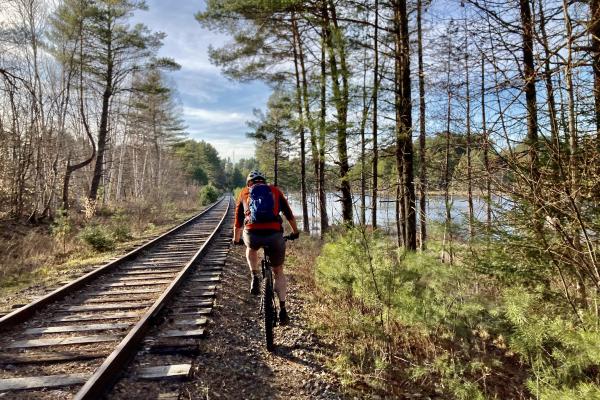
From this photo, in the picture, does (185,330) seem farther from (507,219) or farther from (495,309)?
(507,219)

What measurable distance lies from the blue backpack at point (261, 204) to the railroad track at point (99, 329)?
1747 mm

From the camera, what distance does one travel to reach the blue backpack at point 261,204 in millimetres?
4910

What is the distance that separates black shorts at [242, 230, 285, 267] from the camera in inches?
197

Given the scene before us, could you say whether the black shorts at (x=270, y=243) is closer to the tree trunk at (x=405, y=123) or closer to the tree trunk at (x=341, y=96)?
the tree trunk at (x=405, y=123)

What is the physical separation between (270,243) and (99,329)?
8.72ft

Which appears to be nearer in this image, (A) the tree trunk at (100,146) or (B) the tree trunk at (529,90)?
(B) the tree trunk at (529,90)

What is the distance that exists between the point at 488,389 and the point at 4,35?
20561mm

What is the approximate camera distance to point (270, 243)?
5.02m

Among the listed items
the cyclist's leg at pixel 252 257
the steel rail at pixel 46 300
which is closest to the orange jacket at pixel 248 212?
the cyclist's leg at pixel 252 257

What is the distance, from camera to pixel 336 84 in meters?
11.8

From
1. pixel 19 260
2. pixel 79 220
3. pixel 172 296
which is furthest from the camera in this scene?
pixel 79 220

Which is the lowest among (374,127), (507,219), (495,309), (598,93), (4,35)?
(495,309)

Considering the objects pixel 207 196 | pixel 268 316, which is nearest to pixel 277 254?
pixel 268 316

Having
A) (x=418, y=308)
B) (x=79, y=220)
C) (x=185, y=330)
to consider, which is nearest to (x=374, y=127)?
(x=418, y=308)
